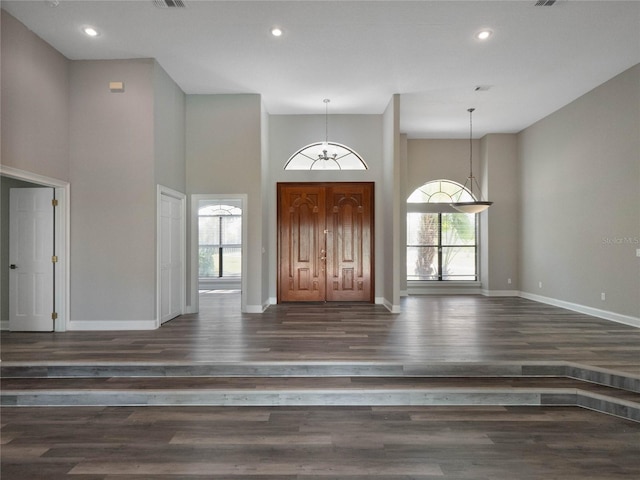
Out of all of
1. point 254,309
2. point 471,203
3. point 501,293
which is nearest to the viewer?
point 254,309

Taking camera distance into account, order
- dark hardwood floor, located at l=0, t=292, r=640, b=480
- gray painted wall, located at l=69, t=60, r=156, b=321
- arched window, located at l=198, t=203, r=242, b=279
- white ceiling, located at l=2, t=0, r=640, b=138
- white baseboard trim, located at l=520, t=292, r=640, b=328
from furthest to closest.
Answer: arched window, located at l=198, t=203, r=242, b=279 → white baseboard trim, located at l=520, t=292, r=640, b=328 → gray painted wall, located at l=69, t=60, r=156, b=321 → white ceiling, located at l=2, t=0, r=640, b=138 → dark hardwood floor, located at l=0, t=292, r=640, b=480

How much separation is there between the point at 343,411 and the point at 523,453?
4.56 ft

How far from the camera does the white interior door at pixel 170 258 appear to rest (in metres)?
5.61

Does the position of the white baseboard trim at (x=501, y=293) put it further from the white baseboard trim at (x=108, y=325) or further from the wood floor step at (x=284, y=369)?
the white baseboard trim at (x=108, y=325)

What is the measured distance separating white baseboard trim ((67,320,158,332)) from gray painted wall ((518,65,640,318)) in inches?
274

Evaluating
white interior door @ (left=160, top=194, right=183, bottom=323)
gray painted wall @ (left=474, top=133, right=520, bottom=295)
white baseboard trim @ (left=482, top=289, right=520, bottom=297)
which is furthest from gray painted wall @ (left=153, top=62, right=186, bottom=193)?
white baseboard trim @ (left=482, top=289, right=520, bottom=297)

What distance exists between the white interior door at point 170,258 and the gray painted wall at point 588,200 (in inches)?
271

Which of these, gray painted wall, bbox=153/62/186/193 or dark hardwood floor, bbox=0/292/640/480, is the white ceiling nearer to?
gray painted wall, bbox=153/62/186/193

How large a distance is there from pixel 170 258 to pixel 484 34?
536 cm

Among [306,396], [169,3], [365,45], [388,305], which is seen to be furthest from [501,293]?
[169,3]

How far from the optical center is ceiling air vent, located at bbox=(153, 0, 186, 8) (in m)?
3.93

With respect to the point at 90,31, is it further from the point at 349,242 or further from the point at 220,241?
the point at 220,241

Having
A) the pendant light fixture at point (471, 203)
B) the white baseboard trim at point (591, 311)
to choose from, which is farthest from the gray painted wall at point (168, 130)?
the white baseboard trim at point (591, 311)

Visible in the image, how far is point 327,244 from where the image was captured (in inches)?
297
